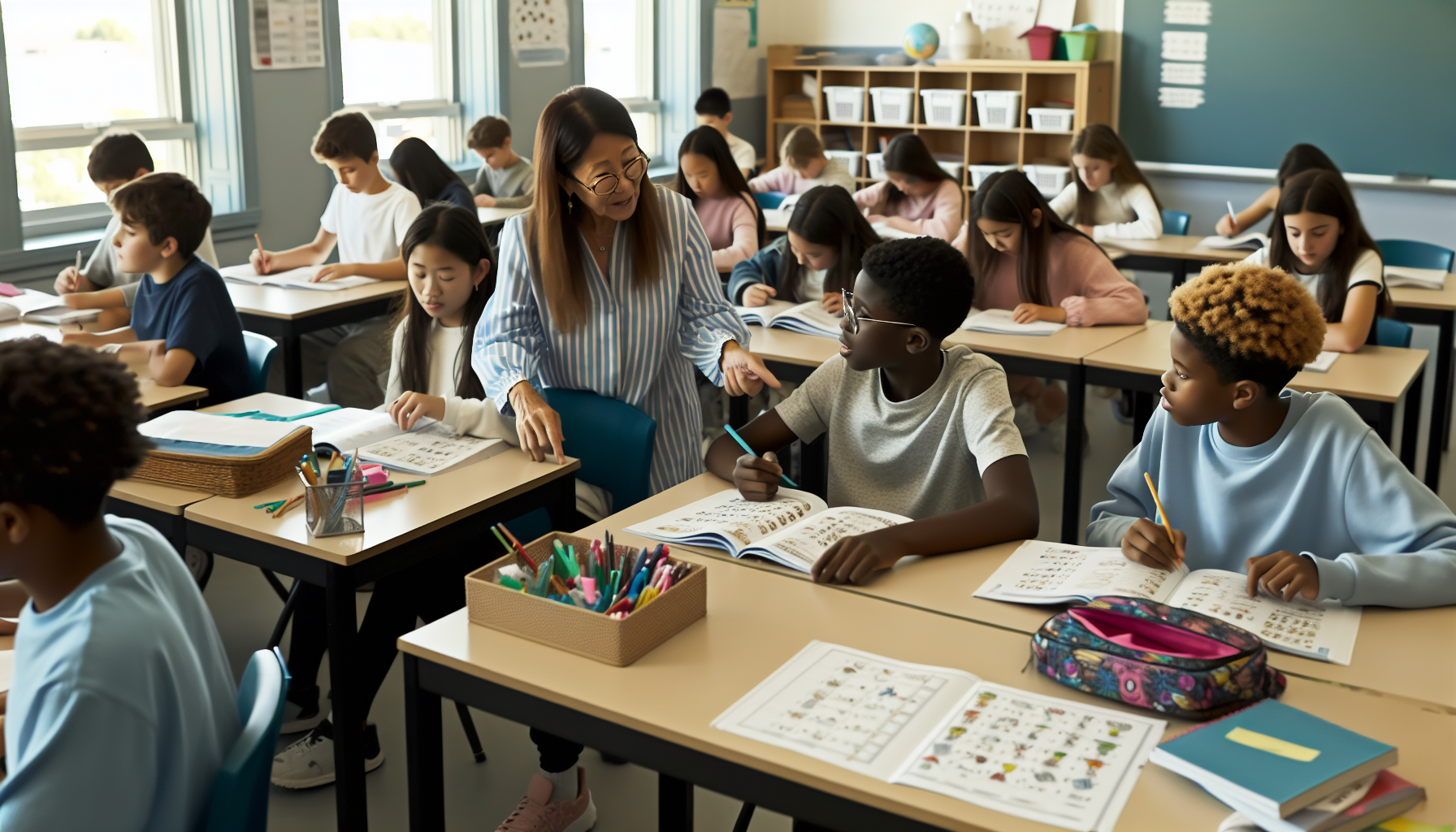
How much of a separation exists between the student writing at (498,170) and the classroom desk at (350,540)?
12.2ft

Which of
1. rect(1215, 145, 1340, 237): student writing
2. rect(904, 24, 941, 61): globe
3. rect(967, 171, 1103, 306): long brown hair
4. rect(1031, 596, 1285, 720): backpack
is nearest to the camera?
rect(1031, 596, 1285, 720): backpack

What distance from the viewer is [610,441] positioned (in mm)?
2238

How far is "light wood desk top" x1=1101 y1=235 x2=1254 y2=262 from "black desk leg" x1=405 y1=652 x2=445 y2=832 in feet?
12.6

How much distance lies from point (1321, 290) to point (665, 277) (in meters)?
1.99

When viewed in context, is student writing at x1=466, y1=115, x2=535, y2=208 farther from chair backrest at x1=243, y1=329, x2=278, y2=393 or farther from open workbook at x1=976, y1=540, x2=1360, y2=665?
open workbook at x1=976, y1=540, x2=1360, y2=665

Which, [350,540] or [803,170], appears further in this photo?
[803,170]

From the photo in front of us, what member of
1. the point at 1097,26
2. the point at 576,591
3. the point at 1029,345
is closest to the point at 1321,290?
the point at 1029,345

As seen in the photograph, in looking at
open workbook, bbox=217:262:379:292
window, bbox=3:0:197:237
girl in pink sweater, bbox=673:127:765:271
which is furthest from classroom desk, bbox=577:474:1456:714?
window, bbox=3:0:197:237

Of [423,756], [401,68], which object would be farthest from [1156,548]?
[401,68]

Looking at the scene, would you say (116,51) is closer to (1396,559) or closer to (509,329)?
(509,329)

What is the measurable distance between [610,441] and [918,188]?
3085 millimetres

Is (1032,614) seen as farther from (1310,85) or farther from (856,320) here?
(1310,85)

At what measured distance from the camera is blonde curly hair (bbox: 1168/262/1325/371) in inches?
63.0

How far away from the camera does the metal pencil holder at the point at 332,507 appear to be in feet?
5.76
